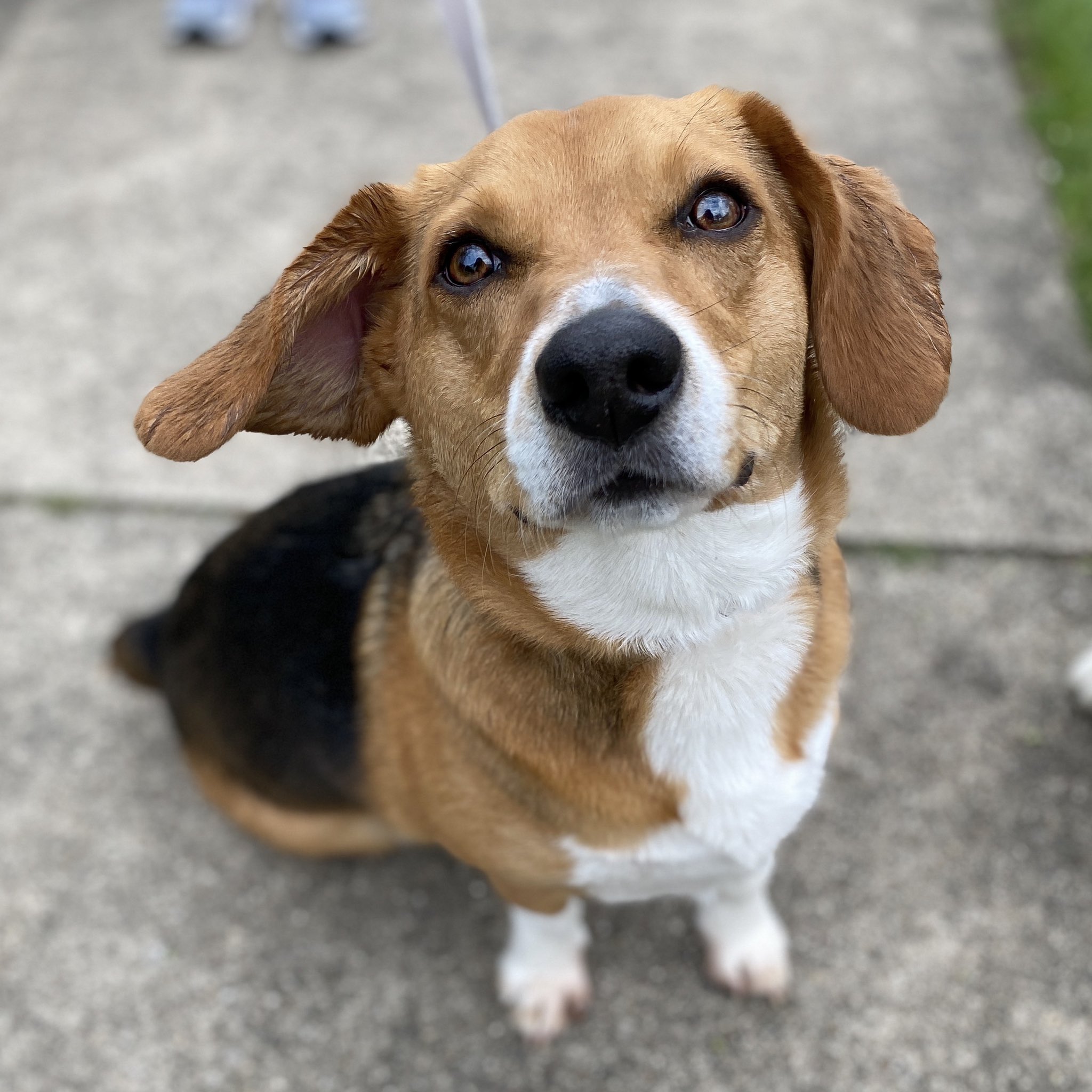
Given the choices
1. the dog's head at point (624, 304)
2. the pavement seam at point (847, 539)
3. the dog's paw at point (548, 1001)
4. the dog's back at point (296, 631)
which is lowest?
the dog's paw at point (548, 1001)

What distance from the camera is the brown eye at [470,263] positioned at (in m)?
1.82

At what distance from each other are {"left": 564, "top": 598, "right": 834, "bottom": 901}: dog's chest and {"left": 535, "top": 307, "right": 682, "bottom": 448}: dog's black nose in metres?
0.58

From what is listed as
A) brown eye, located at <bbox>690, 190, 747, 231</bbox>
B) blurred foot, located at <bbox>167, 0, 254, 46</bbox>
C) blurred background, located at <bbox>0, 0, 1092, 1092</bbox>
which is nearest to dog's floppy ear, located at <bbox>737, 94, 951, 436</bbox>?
brown eye, located at <bbox>690, 190, 747, 231</bbox>

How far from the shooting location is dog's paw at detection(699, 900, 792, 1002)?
8.53ft

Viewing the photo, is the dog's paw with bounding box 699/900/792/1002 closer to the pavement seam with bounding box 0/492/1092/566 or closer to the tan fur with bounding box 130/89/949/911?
the tan fur with bounding box 130/89/949/911

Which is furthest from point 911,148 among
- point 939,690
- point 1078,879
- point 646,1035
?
point 646,1035

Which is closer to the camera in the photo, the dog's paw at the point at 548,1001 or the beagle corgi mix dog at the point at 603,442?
the beagle corgi mix dog at the point at 603,442

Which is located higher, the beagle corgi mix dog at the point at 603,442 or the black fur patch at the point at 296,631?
the beagle corgi mix dog at the point at 603,442

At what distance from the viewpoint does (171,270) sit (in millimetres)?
4414

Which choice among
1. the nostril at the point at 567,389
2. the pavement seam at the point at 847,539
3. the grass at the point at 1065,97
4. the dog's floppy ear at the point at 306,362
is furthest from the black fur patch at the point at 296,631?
the grass at the point at 1065,97

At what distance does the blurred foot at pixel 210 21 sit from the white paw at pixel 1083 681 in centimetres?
499

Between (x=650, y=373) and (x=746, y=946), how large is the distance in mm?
1725

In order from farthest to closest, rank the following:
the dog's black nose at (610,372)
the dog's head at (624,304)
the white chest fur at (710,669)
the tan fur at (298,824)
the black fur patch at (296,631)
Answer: the tan fur at (298,824), the black fur patch at (296,631), the white chest fur at (710,669), the dog's head at (624,304), the dog's black nose at (610,372)

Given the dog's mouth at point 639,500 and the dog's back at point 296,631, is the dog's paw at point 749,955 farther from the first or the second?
the dog's mouth at point 639,500
